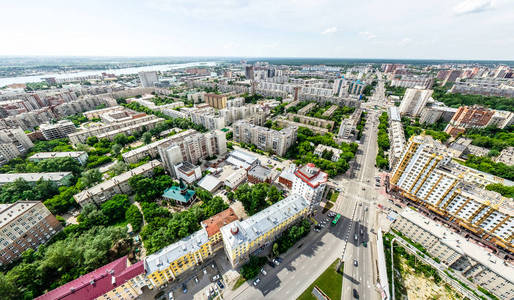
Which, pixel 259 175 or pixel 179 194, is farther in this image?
pixel 259 175

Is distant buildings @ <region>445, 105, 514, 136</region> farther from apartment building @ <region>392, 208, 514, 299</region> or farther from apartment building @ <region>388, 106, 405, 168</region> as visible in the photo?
apartment building @ <region>392, 208, 514, 299</region>

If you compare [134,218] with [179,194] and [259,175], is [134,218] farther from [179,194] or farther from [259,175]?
[259,175]

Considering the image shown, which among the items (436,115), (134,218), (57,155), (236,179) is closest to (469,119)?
(436,115)

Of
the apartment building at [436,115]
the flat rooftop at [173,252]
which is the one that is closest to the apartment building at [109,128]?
the flat rooftop at [173,252]

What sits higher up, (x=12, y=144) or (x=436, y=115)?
(x=436, y=115)

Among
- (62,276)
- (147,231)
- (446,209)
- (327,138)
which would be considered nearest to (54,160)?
(62,276)

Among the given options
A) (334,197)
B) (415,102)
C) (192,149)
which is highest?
(415,102)

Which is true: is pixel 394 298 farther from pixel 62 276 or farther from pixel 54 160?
pixel 54 160
